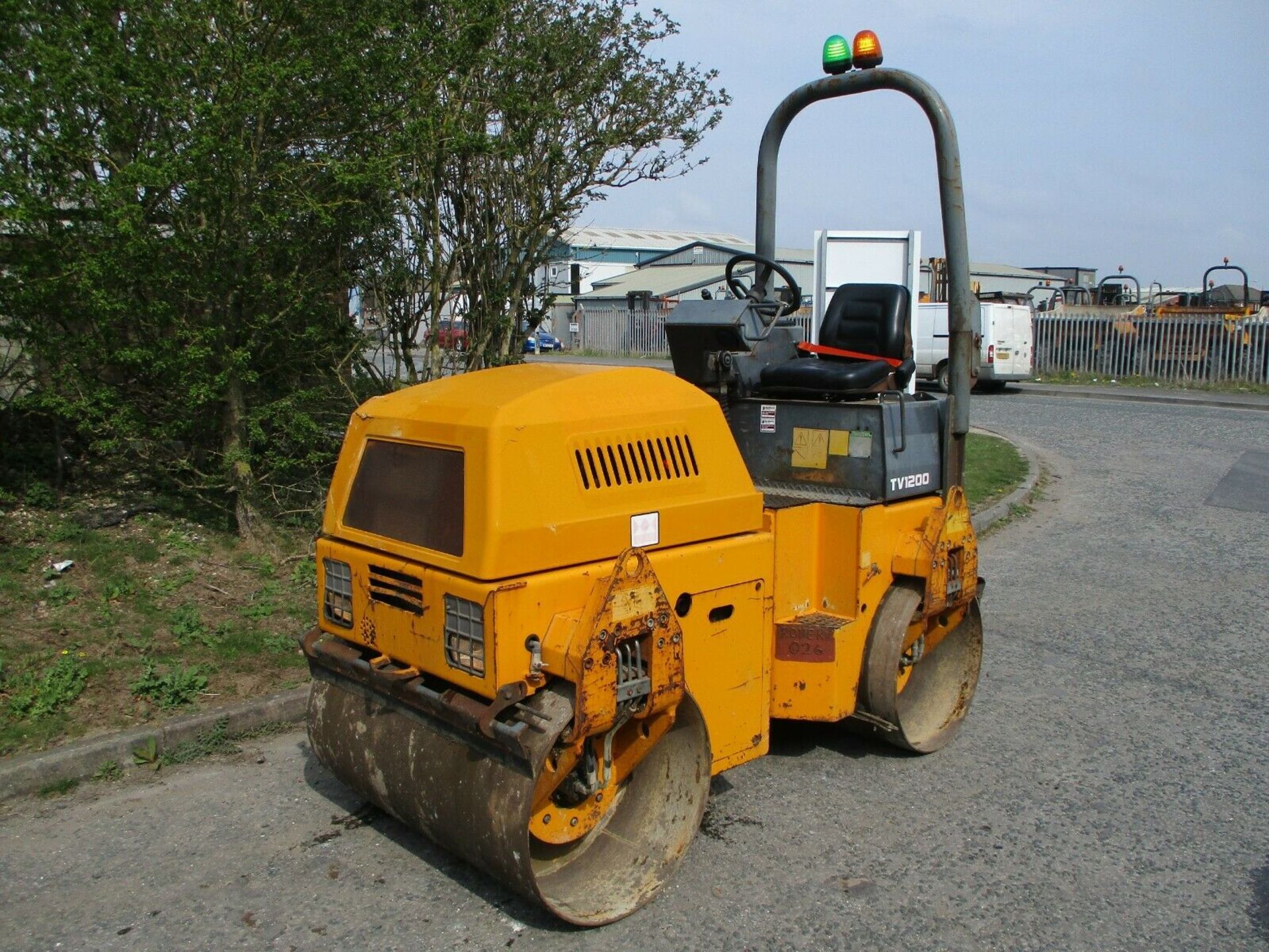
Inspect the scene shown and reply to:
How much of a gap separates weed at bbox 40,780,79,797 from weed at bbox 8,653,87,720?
Result: 0.43 meters

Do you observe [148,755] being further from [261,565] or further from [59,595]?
[261,565]

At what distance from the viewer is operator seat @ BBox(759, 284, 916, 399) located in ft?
15.7

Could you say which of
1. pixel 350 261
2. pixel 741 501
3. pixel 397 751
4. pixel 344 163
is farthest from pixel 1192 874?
pixel 350 261

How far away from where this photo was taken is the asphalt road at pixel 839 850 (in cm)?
355

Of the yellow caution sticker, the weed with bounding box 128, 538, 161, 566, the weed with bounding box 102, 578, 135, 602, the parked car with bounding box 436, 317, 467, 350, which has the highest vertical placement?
the parked car with bounding box 436, 317, 467, 350

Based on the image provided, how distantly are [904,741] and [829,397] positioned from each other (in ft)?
5.09

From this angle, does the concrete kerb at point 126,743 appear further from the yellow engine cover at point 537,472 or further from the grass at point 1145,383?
the grass at point 1145,383

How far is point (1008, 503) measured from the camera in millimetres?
10758

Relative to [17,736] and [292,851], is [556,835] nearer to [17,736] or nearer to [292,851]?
[292,851]

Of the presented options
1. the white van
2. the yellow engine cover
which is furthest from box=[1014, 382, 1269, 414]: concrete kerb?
the yellow engine cover

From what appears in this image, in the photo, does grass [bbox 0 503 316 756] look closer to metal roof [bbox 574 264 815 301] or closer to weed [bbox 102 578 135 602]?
weed [bbox 102 578 135 602]

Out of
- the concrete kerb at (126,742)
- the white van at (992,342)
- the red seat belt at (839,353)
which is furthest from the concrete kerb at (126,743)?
the white van at (992,342)

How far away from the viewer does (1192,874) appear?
13.0 feet

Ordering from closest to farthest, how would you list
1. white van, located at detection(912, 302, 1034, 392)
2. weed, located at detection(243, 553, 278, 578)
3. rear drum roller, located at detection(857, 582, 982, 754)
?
1. rear drum roller, located at detection(857, 582, 982, 754)
2. weed, located at detection(243, 553, 278, 578)
3. white van, located at detection(912, 302, 1034, 392)
